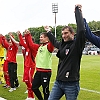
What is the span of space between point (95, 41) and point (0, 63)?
687cm

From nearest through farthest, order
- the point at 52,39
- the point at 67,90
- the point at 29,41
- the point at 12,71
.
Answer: the point at 67,90, the point at 52,39, the point at 29,41, the point at 12,71

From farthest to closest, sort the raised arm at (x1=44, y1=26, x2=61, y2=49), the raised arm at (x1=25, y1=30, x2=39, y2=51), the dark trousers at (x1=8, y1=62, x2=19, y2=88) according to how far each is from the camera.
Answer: the dark trousers at (x1=8, y1=62, x2=19, y2=88) → the raised arm at (x1=25, y1=30, x2=39, y2=51) → the raised arm at (x1=44, y1=26, x2=61, y2=49)

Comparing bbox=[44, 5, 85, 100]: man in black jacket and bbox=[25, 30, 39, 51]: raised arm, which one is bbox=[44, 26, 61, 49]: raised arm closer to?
bbox=[44, 5, 85, 100]: man in black jacket

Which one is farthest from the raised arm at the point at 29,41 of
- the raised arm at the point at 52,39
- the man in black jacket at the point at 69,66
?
the man in black jacket at the point at 69,66

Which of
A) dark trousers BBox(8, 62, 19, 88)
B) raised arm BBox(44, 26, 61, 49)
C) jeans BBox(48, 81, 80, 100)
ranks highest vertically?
raised arm BBox(44, 26, 61, 49)

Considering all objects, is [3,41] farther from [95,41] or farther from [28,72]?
[95,41]

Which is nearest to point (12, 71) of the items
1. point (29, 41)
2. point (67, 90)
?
point (29, 41)

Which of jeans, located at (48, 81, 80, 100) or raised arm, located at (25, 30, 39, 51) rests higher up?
raised arm, located at (25, 30, 39, 51)

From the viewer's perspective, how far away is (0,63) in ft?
34.9

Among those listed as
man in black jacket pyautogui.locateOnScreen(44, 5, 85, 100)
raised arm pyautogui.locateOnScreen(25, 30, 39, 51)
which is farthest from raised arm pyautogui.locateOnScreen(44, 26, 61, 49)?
raised arm pyautogui.locateOnScreen(25, 30, 39, 51)

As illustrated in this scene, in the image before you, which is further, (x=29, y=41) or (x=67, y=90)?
(x=29, y=41)

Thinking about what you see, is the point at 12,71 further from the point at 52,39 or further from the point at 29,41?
the point at 52,39

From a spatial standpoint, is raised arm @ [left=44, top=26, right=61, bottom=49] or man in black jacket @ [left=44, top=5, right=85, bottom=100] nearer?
man in black jacket @ [left=44, top=5, right=85, bottom=100]

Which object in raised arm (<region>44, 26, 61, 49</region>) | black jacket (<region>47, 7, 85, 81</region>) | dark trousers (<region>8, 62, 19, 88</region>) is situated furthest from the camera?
dark trousers (<region>8, 62, 19, 88</region>)
